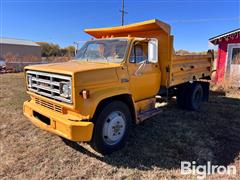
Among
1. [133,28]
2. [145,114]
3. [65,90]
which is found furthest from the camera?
[133,28]

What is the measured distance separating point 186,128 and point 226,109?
2.52 metres

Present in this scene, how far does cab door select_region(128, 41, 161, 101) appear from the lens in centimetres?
427

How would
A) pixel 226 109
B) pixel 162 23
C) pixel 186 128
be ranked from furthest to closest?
pixel 226 109 < pixel 186 128 < pixel 162 23

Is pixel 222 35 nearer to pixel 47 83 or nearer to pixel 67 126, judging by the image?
pixel 47 83

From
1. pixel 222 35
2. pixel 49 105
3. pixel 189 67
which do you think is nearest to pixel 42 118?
pixel 49 105

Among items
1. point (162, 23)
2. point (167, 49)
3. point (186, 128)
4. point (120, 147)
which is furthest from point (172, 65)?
point (120, 147)

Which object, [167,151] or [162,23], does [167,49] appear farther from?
[167,151]

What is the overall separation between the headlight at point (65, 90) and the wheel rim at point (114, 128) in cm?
83

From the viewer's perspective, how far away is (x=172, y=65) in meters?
Result: 5.30

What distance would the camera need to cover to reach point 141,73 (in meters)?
4.46

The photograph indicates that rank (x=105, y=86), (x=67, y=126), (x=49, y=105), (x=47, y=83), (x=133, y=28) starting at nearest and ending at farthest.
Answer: (x=67, y=126)
(x=105, y=86)
(x=47, y=83)
(x=49, y=105)
(x=133, y=28)

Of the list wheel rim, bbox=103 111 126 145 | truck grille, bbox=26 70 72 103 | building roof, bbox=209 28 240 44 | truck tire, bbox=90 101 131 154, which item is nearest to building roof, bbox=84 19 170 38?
truck tire, bbox=90 101 131 154

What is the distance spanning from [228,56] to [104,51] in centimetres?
924

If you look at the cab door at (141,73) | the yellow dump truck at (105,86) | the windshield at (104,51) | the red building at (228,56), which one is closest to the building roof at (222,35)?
the red building at (228,56)
